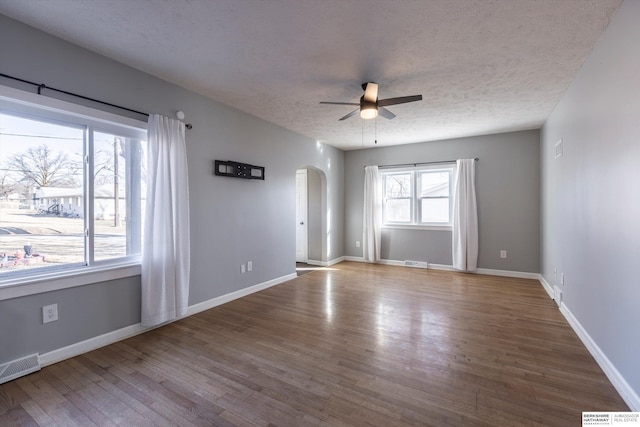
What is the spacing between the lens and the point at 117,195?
2861mm

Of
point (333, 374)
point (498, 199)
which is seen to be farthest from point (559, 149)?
point (333, 374)

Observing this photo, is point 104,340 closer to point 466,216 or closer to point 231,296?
point 231,296

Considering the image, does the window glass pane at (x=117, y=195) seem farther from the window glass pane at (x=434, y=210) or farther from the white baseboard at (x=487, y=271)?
the window glass pane at (x=434, y=210)

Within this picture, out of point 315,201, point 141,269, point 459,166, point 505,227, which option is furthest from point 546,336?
point 315,201

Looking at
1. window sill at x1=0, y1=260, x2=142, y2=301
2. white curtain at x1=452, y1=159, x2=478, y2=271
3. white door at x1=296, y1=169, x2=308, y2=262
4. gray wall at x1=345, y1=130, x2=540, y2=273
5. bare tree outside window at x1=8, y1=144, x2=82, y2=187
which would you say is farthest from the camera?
white door at x1=296, y1=169, x2=308, y2=262

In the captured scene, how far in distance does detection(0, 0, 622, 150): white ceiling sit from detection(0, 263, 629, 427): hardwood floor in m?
2.62

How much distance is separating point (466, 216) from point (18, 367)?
20.0ft

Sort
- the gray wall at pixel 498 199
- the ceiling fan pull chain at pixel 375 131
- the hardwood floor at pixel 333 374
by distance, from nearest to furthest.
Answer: the hardwood floor at pixel 333 374, the ceiling fan pull chain at pixel 375 131, the gray wall at pixel 498 199

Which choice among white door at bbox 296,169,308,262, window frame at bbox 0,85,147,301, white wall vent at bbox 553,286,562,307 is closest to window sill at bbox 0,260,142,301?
window frame at bbox 0,85,147,301

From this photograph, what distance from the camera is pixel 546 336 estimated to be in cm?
280

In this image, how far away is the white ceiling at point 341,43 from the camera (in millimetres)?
1987

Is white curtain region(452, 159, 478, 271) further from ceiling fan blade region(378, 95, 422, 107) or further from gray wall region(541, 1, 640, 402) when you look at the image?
ceiling fan blade region(378, 95, 422, 107)

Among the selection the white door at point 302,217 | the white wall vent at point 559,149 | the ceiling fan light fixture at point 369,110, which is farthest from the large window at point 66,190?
the white wall vent at point 559,149

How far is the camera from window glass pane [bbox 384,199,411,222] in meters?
6.24
